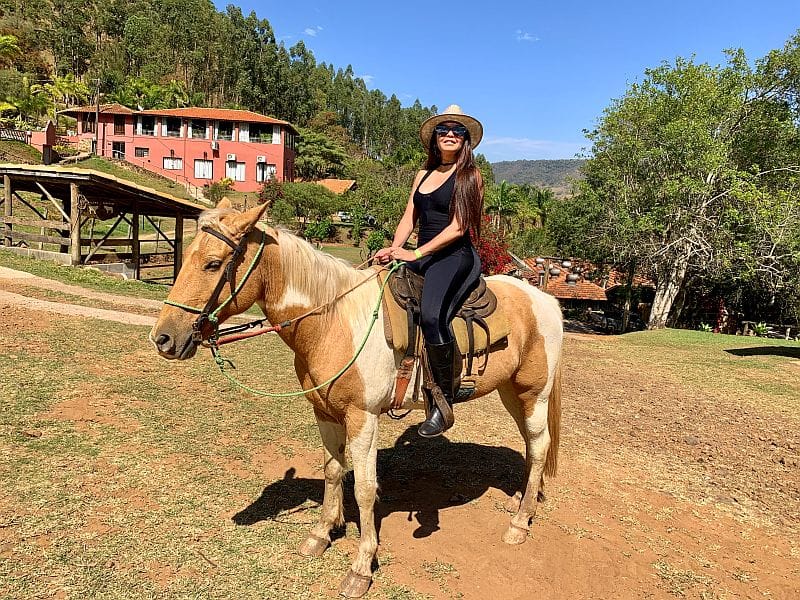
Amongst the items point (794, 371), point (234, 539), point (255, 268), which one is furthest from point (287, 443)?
point (794, 371)

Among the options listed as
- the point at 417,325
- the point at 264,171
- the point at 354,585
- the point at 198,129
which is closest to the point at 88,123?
the point at 198,129

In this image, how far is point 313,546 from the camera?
12.1ft

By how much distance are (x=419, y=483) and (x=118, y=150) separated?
2117 inches

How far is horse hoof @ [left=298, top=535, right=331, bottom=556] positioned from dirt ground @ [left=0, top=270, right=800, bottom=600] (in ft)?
0.49

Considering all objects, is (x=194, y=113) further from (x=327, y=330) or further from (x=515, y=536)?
(x=515, y=536)

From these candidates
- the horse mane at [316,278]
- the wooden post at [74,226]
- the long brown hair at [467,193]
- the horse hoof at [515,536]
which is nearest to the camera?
the horse mane at [316,278]

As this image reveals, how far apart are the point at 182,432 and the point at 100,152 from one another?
51.8 metres

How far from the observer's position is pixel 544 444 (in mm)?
4555

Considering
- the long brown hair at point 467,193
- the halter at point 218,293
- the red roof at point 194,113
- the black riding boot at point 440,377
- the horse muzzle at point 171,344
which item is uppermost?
the red roof at point 194,113

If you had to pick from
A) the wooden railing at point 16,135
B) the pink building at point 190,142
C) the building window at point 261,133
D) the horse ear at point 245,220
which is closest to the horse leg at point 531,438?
the horse ear at point 245,220

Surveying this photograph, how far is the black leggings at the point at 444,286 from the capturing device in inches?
135

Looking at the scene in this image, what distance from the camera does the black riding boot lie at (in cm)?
348

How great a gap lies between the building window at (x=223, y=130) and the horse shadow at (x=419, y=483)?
47906 mm

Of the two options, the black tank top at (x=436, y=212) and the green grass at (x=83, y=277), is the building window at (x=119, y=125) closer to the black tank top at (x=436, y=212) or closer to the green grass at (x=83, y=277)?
the green grass at (x=83, y=277)
